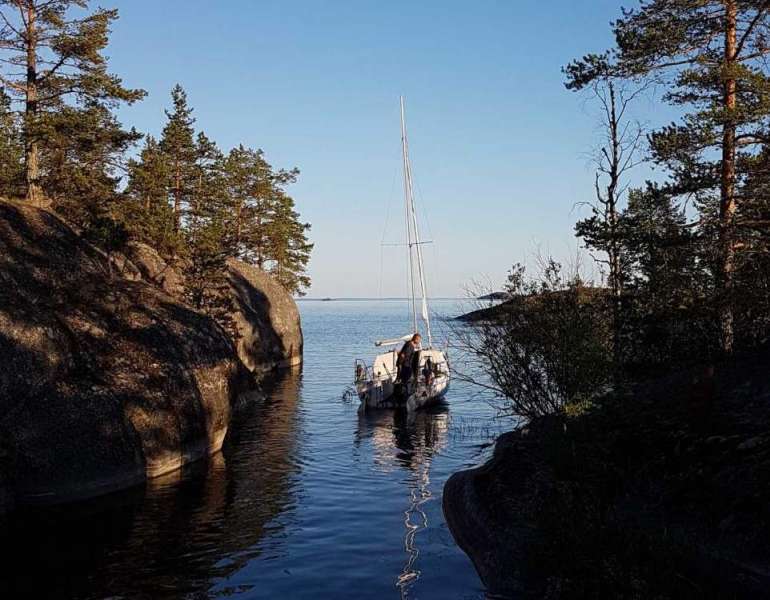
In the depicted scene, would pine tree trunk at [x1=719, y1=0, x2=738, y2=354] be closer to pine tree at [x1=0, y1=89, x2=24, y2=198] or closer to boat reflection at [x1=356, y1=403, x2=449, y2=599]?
boat reflection at [x1=356, y1=403, x2=449, y2=599]

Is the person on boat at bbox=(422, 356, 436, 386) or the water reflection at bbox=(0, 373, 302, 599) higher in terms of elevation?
the person on boat at bbox=(422, 356, 436, 386)

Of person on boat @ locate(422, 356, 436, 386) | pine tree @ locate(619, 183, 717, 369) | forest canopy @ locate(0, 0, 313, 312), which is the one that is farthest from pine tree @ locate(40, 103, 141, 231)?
pine tree @ locate(619, 183, 717, 369)

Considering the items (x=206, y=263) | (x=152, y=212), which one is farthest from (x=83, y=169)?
(x=206, y=263)

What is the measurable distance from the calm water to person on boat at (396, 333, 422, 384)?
5.97 m

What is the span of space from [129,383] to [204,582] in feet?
26.0

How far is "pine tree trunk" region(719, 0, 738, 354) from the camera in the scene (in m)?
15.7

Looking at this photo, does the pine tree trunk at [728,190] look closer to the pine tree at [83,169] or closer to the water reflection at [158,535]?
the water reflection at [158,535]

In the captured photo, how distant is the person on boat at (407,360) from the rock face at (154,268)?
38.6 ft

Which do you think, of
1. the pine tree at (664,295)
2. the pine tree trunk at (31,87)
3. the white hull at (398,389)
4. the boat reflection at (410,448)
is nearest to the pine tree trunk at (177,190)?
the pine tree trunk at (31,87)

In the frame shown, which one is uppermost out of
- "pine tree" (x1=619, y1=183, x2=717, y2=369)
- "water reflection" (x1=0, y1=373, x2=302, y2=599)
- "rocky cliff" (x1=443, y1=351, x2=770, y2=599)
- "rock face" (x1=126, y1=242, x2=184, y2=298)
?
"rock face" (x1=126, y1=242, x2=184, y2=298)

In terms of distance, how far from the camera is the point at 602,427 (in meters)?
12.0

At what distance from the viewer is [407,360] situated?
1132 inches

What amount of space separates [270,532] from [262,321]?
108 feet

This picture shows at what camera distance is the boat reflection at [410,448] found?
40.5ft
